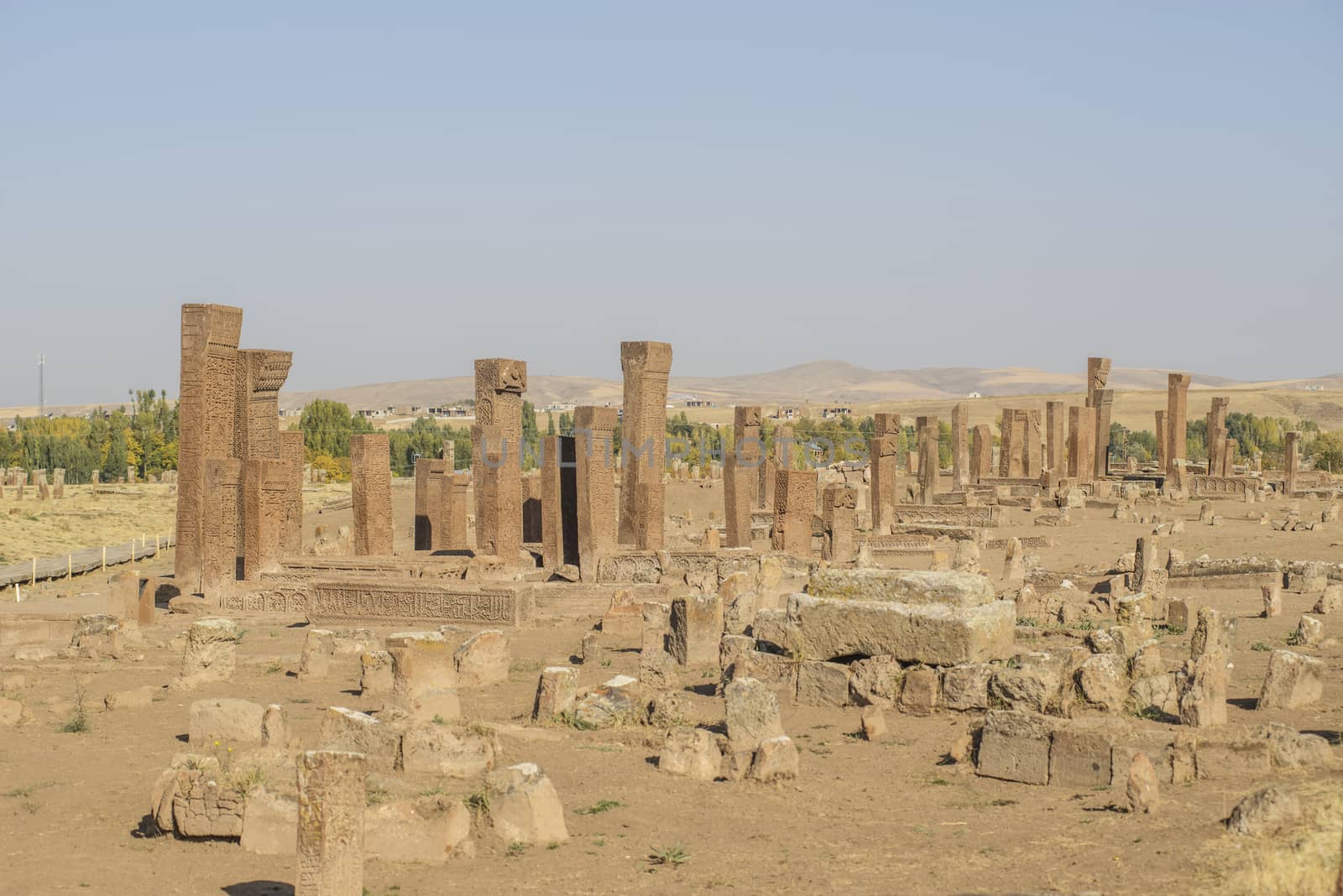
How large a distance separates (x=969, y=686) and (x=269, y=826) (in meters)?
5.86

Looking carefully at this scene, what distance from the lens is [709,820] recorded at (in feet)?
29.0

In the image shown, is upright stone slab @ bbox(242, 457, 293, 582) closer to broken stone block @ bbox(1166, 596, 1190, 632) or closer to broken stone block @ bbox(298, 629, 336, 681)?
broken stone block @ bbox(298, 629, 336, 681)

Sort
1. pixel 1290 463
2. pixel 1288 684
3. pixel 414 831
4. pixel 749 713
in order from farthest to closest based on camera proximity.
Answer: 1. pixel 1290 463
2. pixel 1288 684
3. pixel 749 713
4. pixel 414 831

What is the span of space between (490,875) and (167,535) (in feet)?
104

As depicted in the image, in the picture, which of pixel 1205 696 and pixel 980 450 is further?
pixel 980 450

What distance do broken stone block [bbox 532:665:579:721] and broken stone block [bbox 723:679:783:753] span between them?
162cm

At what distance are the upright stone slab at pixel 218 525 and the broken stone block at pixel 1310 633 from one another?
13972 mm

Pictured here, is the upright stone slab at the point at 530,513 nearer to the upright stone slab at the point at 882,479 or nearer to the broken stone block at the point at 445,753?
the upright stone slab at the point at 882,479

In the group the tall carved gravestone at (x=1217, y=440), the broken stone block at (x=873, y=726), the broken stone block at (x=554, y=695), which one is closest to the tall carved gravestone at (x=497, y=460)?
the broken stone block at (x=554, y=695)

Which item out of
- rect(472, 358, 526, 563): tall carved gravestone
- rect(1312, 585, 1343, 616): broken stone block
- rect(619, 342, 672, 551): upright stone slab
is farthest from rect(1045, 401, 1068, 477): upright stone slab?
rect(1312, 585, 1343, 616): broken stone block

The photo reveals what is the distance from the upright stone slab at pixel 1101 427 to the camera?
42875 millimetres

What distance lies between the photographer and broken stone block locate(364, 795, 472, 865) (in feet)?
26.1

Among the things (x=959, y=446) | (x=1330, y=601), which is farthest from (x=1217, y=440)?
(x=1330, y=601)

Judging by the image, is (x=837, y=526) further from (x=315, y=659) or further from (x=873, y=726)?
(x=873, y=726)
